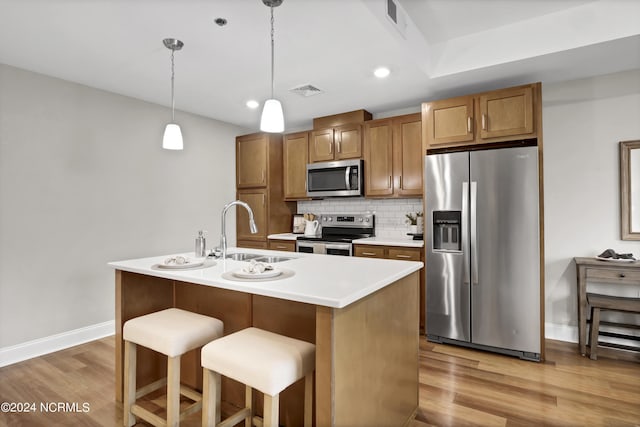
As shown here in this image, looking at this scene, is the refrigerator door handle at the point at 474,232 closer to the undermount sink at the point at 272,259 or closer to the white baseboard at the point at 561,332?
the white baseboard at the point at 561,332

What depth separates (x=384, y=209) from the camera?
4230 mm

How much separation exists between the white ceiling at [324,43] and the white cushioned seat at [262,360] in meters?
1.89

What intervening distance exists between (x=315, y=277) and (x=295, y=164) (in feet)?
10.2

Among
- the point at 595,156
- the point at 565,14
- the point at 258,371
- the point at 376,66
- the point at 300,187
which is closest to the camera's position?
the point at 258,371

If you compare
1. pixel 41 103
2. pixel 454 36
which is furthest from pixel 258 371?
pixel 41 103

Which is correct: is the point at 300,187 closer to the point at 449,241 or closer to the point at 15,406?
the point at 449,241

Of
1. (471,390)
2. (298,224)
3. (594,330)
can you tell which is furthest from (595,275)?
(298,224)

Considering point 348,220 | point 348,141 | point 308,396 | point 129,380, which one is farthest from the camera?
point 348,220

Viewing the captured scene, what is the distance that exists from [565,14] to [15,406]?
4674 mm

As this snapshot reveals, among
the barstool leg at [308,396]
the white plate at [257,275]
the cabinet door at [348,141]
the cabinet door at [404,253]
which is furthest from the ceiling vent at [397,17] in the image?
the barstool leg at [308,396]

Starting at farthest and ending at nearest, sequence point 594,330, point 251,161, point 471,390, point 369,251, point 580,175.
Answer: point 251,161 → point 369,251 → point 580,175 → point 594,330 → point 471,390

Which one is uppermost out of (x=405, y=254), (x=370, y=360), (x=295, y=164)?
(x=295, y=164)

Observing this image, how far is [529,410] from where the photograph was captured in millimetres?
2111

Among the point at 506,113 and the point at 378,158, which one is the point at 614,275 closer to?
the point at 506,113
